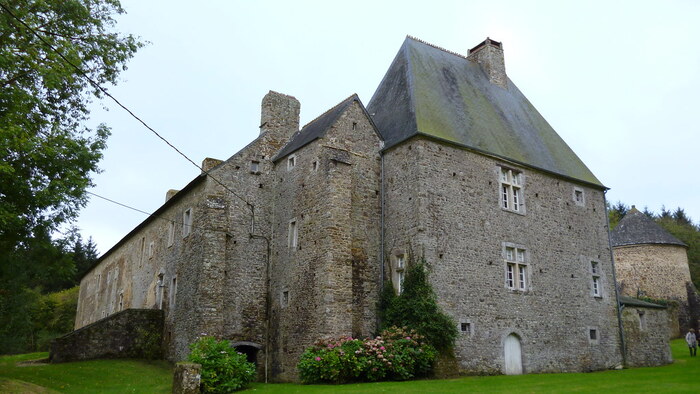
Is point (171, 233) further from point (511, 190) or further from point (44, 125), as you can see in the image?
point (511, 190)

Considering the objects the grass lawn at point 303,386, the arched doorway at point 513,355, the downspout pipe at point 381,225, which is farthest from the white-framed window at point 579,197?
the downspout pipe at point 381,225

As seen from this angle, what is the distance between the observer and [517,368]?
20453 mm

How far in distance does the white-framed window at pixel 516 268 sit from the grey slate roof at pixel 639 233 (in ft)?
65.4

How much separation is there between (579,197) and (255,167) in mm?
14661

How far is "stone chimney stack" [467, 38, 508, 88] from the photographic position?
27.9m

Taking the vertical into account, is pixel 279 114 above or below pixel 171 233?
above

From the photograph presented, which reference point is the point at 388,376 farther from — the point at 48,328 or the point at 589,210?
the point at 48,328

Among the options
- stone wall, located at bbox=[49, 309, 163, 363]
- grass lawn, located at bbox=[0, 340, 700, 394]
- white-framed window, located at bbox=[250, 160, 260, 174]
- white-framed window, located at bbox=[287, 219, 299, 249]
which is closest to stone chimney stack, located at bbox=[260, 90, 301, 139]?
white-framed window, located at bbox=[250, 160, 260, 174]

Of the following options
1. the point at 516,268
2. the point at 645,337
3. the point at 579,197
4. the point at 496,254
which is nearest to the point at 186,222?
the point at 496,254

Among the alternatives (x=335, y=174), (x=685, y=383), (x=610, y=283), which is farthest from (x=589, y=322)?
(x=335, y=174)

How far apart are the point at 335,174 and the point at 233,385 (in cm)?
811

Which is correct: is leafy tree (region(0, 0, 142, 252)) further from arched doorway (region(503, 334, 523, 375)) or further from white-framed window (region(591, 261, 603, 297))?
white-framed window (region(591, 261, 603, 297))

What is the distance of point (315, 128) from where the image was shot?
23.0 m

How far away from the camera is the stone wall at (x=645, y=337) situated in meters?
25.0
